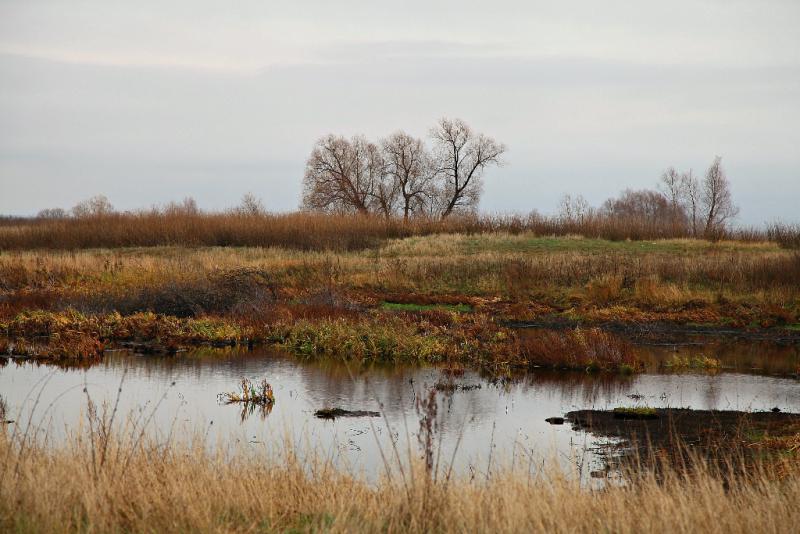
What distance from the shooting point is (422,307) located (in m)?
26.2

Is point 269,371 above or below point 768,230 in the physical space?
below

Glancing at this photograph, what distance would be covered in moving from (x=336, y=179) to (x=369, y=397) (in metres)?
58.1

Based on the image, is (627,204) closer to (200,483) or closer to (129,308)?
(129,308)

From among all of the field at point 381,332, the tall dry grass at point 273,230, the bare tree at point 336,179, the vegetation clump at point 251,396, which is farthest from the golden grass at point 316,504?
the bare tree at point 336,179

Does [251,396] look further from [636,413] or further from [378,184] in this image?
[378,184]

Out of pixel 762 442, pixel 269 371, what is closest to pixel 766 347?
pixel 762 442

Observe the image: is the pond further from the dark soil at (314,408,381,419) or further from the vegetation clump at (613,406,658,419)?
the vegetation clump at (613,406,658,419)

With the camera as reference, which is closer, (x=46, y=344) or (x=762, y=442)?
(x=762, y=442)

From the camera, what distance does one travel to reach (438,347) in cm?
1852

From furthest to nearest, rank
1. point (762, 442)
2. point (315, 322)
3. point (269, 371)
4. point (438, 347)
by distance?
point (315, 322), point (438, 347), point (269, 371), point (762, 442)

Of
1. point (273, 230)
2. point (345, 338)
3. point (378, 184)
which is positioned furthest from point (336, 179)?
point (345, 338)

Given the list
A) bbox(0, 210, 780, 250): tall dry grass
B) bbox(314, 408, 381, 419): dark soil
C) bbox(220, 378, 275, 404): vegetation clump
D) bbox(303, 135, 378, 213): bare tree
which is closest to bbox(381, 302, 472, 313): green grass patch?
bbox(220, 378, 275, 404): vegetation clump

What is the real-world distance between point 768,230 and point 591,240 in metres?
9.36

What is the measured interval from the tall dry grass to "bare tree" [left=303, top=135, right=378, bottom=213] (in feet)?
79.8
